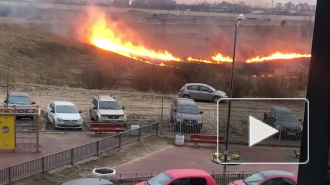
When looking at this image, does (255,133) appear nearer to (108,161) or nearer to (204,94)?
(108,161)

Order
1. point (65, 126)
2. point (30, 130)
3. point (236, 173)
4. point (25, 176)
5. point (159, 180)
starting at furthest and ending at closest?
point (65, 126) < point (30, 130) < point (236, 173) < point (25, 176) < point (159, 180)

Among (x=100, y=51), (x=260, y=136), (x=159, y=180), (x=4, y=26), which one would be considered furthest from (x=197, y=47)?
(x=260, y=136)

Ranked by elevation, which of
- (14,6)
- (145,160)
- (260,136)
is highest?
(14,6)

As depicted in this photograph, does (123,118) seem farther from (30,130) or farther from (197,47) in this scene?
(197,47)

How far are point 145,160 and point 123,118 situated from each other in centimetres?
482

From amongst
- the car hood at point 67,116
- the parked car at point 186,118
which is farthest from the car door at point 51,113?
the parked car at point 186,118

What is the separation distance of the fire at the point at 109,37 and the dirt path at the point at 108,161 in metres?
30.2

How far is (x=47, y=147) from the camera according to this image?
48.2 ft

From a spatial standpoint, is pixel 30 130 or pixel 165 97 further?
pixel 165 97

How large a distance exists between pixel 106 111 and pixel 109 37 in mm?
34938

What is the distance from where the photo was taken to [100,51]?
43094mm

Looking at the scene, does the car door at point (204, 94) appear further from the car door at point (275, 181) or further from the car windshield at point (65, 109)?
the car door at point (275, 181)

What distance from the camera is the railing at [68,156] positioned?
1130 centimetres

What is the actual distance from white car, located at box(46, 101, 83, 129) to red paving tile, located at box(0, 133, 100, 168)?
0.71 metres
